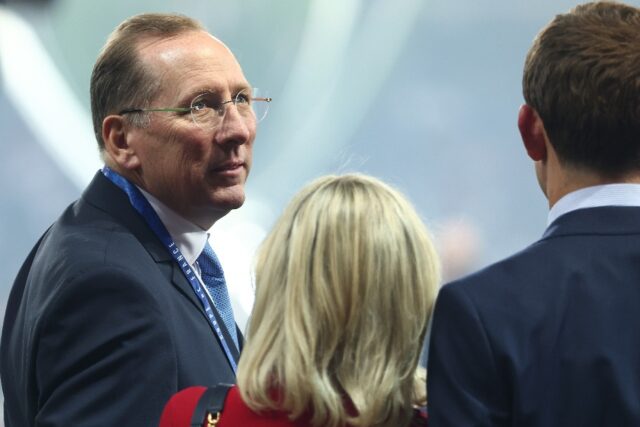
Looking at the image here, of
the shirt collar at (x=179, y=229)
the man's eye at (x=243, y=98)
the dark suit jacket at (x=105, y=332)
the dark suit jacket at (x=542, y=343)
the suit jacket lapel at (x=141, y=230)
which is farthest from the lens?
the man's eye at (x=243, y=98)

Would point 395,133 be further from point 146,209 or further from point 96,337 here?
point 96,337

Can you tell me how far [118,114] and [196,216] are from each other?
278 mm

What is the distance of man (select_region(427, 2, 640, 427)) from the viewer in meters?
1.72

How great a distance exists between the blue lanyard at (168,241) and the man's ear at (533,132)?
2.80 feet

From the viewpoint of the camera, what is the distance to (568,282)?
1.76m

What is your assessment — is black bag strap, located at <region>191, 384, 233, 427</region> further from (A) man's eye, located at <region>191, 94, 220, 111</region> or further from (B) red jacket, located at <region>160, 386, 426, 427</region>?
(A) man's eye, located at <region>191, 94, 220, 111</region>

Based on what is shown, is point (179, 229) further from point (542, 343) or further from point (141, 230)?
point (542, 343)

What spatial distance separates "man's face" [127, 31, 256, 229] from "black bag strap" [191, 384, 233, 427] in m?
0.80

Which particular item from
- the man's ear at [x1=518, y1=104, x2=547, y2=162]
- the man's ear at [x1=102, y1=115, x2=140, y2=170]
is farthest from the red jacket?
the man's ear at [x1=102, y1=115, x2=140, y2=170]

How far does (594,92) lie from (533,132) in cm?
12

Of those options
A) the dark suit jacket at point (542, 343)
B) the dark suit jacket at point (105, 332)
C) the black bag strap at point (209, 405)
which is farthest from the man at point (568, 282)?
the dark suit jacket at point (105, 332)

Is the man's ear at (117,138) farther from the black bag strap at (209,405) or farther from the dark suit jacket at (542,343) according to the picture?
the dark suit jacket at (542,343)

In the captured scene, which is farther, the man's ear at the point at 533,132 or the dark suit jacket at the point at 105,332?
the dark suit jacket at the point at 105,332

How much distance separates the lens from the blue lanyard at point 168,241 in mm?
2473
